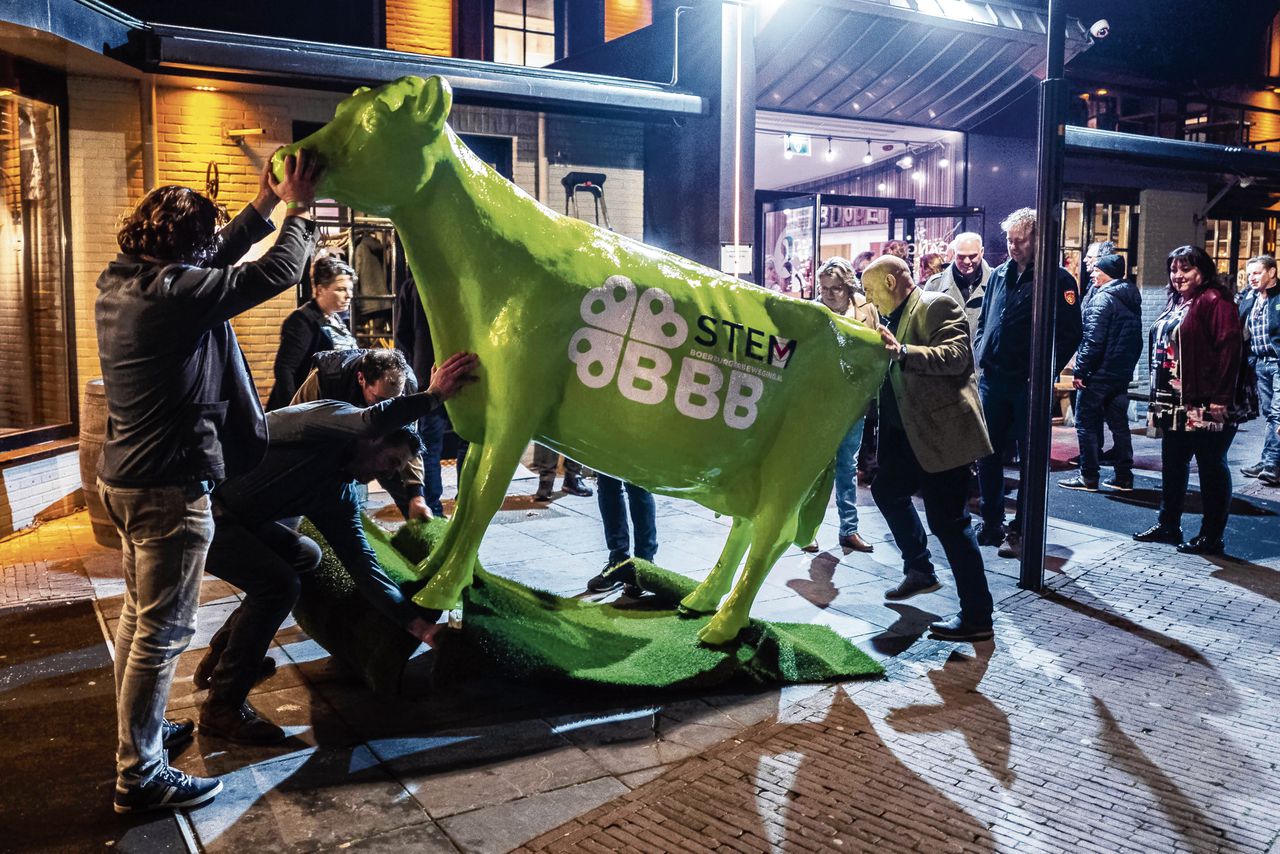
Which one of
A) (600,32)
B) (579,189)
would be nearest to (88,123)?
(579,189)

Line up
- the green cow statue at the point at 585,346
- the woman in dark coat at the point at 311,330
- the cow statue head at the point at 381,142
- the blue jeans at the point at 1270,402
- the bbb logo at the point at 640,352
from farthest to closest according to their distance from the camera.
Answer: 1. the blue jeans at the point at 1270,402
2. the woman in dark coat at the point at 311,330
3. the bbb logo at the point at 640,352
4. the green cow statue at the point at 585,346
5. the cow statue head at the point at 381,142

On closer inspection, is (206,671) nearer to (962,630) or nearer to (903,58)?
(962,630)

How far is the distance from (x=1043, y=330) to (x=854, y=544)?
1.88 metres

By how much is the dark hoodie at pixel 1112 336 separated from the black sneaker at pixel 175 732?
787 cm

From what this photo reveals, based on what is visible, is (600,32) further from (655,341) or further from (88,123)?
(655,341)

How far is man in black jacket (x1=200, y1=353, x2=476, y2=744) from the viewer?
3.82 m

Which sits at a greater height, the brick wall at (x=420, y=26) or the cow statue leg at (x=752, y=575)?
the brick wall at (x=420, y=26)

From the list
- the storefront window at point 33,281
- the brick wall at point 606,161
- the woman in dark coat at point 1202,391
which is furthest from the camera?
the brick wall at point 606,161

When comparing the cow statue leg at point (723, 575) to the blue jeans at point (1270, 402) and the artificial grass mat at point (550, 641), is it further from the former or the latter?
the blue jeans at point (1270, 402)

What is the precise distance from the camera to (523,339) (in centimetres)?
386

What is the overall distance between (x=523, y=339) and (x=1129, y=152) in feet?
17.6

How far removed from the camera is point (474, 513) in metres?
3.90

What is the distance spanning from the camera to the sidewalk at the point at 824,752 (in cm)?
323

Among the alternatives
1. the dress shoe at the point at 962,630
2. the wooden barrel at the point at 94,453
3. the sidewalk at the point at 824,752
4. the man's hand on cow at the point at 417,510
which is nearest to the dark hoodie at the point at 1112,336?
the sidewalk at the point at 824,752
